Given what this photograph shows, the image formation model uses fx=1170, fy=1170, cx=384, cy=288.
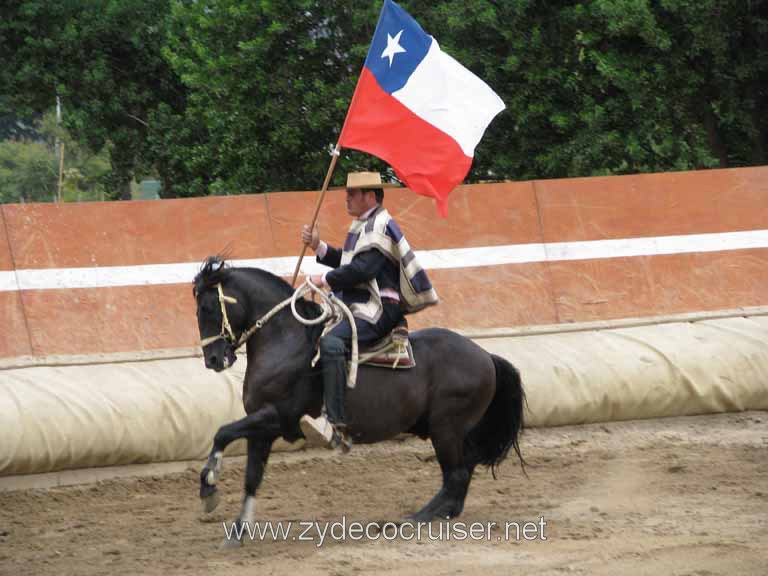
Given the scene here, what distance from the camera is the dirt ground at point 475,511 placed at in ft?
20.8

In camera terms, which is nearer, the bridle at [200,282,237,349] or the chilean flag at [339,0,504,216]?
the bridle at [200,282,237,349]

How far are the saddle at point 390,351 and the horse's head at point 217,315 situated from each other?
0.82 m

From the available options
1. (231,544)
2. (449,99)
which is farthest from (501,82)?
(231,544)

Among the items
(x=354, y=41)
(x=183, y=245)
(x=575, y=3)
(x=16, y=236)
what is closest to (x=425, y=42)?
A: (x=183, y=245)

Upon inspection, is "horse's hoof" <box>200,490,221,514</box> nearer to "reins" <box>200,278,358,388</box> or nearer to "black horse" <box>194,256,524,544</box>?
"black horse" <box>194,256,524,544</box>

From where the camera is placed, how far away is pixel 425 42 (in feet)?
24.7

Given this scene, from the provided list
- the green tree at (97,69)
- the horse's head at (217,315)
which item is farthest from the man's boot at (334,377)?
the green tree at (97,69)

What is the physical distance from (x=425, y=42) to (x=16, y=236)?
379 centimetres

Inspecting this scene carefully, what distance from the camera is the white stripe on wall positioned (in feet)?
30.5

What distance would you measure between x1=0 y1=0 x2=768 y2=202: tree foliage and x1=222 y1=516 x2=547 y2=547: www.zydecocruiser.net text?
10.7 m

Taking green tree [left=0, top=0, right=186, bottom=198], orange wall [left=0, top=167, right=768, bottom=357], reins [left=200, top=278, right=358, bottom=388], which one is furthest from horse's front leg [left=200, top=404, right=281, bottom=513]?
green tree [left=0, top=0, right=186, bottom=198]

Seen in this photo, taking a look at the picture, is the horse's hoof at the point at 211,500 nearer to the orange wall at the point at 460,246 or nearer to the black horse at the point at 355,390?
the black horse at the point at 355,390

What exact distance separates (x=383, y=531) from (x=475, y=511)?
0.86 meters

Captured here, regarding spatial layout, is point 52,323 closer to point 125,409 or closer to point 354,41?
point 125,409
